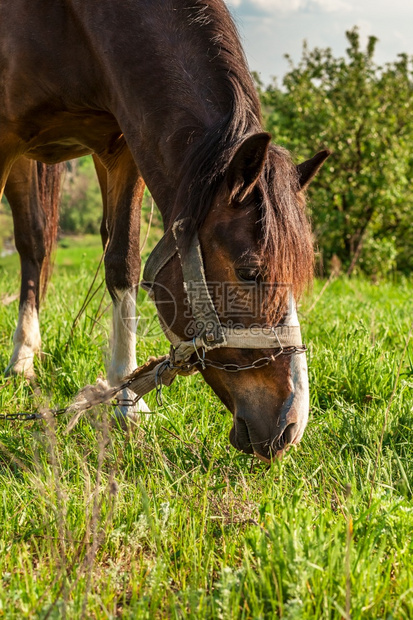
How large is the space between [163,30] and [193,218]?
3.24ft

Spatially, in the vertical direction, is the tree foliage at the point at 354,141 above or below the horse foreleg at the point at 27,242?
above

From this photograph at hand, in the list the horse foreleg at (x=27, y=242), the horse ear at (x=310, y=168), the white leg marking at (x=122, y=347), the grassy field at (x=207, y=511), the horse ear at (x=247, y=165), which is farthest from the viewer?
the horse foreleg at (x=27, y=242)

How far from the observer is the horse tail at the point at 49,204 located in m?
4.81

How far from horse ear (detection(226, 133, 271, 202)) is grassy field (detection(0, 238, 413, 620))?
929mm

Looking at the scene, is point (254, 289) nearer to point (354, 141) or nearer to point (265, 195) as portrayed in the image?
point (265, 195)

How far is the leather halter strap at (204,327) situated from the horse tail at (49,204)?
2.61 metres

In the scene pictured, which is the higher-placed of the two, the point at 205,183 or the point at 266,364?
the point at 205,183

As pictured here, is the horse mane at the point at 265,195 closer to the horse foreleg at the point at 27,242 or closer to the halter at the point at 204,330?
the halter at the point at 204,330

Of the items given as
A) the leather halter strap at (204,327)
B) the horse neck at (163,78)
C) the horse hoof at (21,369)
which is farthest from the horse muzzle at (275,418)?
the horse hoof at (21,369)

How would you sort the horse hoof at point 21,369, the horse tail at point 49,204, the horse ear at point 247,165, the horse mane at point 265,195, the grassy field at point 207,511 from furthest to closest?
the horse tail at point 49,204 → the horse hoof at point 21,369 → the horse mane at point 265,195 → the horse ear at point 247,165 → the grassy field at point 207,511

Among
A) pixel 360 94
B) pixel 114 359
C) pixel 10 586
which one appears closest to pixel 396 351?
pixel 114 359

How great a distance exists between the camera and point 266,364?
2221 mm

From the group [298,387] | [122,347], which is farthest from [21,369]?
[298,387]

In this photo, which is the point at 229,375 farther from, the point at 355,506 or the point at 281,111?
the point at 281,111
